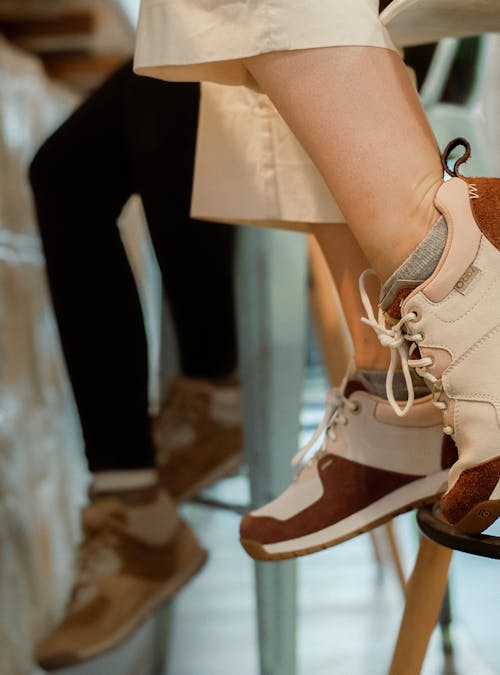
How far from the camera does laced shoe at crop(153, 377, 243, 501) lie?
1118 mm

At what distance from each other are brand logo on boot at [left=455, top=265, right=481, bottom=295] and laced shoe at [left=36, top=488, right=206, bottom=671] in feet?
1.91

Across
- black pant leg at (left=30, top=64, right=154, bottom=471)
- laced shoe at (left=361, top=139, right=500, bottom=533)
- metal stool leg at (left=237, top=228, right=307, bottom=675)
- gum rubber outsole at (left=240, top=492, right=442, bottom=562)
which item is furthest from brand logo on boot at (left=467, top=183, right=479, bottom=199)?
black pant leg at (left=30, top=64, right=154, bottom=471)

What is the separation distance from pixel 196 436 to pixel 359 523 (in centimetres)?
63

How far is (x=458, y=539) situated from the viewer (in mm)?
441

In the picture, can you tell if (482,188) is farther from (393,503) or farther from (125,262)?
(125,262)

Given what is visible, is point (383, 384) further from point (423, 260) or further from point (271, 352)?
point (271, 352)

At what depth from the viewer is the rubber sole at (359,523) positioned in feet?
1.74

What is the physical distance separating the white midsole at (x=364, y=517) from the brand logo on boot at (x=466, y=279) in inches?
6.0

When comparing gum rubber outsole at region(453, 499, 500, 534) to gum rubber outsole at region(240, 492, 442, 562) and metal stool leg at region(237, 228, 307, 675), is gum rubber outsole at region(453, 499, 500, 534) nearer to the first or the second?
gum rubber outsole at region(240, 492, 442, 562)

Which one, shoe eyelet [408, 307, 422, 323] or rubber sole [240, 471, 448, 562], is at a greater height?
shoe eyelet [408, 307, 422, 323]

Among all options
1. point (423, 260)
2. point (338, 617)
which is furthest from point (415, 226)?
point (338, 617)

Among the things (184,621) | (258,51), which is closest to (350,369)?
(258,51)

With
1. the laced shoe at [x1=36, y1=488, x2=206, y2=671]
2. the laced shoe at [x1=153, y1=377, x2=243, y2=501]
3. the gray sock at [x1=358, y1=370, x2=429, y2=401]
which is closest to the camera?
the gray sock at [x1=358, y1=370, x2=429, y2=401]

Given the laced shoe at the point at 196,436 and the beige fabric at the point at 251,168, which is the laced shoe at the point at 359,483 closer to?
the beige fabric at the point at 251,168
